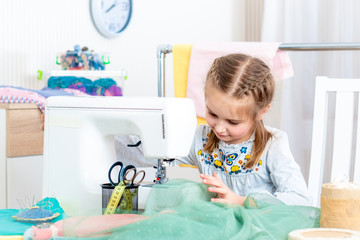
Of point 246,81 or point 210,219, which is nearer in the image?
point 210,219

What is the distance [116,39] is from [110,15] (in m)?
0.15

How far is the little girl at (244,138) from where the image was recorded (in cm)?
138

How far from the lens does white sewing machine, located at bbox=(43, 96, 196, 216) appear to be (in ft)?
3.95

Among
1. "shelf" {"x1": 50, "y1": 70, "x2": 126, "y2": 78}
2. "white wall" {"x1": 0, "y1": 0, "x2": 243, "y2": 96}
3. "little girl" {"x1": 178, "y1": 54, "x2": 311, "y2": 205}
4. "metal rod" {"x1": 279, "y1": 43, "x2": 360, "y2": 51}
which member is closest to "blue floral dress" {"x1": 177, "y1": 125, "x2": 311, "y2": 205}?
"little girl" {"x1": 178, "y1": 54, "x2": 311, "y2": 205}

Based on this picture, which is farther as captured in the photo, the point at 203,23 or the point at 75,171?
the point at 203,23

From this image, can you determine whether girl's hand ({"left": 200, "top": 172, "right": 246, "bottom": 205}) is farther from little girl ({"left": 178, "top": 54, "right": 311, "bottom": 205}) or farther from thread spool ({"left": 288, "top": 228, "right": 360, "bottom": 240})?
thread spool ({"left": 288, "top": 228, "right": 360, "bottom": 240})

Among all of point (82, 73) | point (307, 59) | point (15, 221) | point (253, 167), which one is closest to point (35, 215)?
point (15, 221)

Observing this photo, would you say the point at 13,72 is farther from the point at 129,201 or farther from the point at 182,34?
the point at 129,201

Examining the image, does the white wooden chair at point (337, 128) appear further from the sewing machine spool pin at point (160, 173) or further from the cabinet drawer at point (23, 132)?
the cabinet drawer at point (23, 132)

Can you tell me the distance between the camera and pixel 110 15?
3.12 metres

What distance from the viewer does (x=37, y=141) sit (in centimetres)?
222

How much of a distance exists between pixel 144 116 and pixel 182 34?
2.43 m

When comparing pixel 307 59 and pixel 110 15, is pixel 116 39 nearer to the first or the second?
pixel 110 15

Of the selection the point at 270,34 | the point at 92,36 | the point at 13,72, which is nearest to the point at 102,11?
the point at 92,36
